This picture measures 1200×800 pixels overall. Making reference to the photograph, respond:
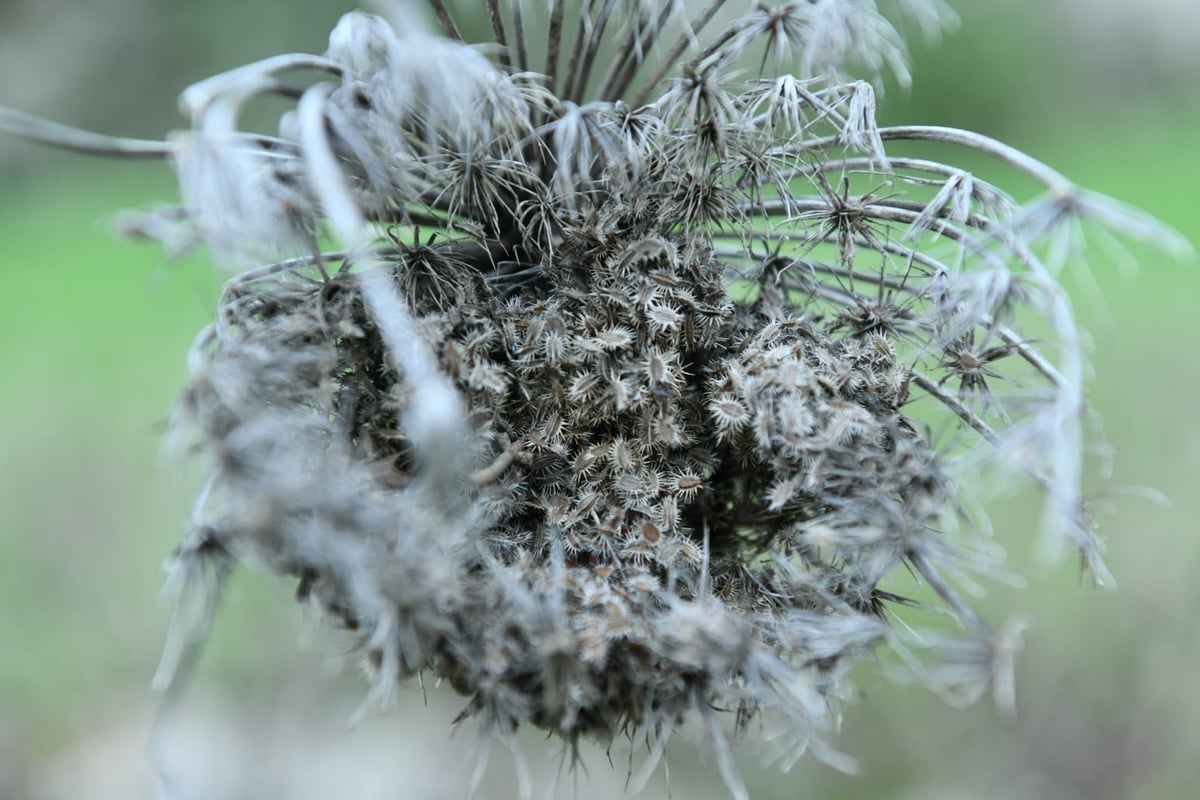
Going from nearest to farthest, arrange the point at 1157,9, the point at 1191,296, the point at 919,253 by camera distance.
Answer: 1. the point at 919,253
2. the point at 1191,296
3. the point at 1157,9

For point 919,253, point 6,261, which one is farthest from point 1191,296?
point 6,261

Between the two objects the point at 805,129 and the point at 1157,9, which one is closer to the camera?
the point at 805,129

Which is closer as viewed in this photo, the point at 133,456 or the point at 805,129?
the point at 805,129

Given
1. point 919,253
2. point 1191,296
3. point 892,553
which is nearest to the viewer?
point 892,553

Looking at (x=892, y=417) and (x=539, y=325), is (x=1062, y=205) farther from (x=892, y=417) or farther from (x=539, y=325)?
(x=539, y=325)

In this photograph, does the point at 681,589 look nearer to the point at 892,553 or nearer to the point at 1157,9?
the point at 892,553

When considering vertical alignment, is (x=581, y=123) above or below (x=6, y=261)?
above

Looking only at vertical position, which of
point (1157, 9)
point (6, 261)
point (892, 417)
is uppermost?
point (892, 417)

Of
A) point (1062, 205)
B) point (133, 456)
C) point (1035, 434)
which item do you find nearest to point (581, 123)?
point (1062, 205)

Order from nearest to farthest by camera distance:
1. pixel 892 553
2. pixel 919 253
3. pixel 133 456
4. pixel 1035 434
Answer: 1. pixel 1035 434
2. pixel 892 553
3. pixel 919 253
4. pixel 133 456
